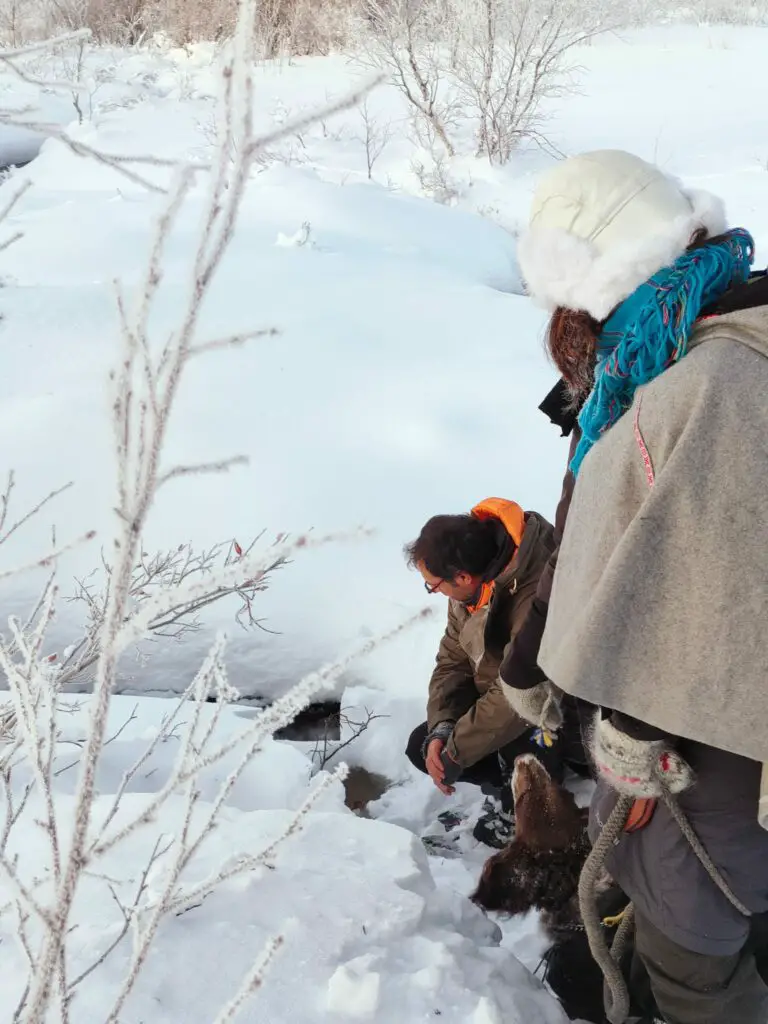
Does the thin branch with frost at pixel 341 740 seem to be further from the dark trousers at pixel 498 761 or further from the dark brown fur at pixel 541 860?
the dark brown fur at pixel 541 860

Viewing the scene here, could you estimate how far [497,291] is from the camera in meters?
5.87

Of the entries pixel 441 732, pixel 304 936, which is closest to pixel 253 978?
pixel 304 936

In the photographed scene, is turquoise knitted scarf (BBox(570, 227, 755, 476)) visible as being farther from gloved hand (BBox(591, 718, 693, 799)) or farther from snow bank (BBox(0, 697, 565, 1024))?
snow bank (BBox(0, 697, 565, 1024))

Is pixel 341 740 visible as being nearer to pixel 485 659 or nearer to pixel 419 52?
pixel 485 659

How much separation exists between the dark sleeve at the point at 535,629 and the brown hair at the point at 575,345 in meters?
0.17

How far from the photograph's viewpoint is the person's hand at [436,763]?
2264mm

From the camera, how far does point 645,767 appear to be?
3.76ft

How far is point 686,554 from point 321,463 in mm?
3002

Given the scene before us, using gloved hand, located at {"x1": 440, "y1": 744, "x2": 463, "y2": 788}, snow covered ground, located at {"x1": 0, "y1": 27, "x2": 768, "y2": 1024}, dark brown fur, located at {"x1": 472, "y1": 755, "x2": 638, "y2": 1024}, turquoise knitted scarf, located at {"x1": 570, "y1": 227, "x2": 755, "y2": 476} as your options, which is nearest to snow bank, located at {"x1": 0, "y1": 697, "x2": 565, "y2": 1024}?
snow covered ground, located at {"x1": 0, "y1": 27, "x2": 768, "y2": 1024}

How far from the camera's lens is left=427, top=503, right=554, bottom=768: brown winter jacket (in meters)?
2.06

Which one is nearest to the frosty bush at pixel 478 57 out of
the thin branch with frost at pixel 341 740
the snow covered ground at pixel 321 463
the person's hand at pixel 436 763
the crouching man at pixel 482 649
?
the snow covered ground at pixel 321 463

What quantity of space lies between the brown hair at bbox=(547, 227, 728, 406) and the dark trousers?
1.43 m

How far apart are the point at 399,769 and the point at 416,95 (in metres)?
10.6

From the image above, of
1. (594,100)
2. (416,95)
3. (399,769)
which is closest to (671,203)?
(399,769)
